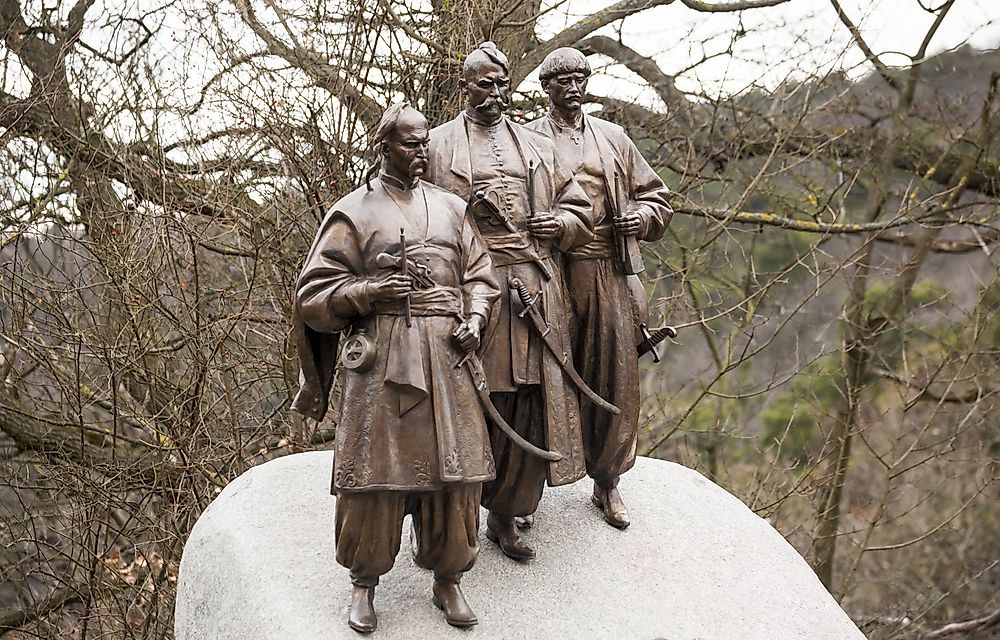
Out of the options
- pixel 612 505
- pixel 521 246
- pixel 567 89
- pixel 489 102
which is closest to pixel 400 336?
pixel 521 246

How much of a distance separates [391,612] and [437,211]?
176cm

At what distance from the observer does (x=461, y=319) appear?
4.88m

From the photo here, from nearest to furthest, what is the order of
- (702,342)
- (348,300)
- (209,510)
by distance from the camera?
(348,300), (209,510), (702,342)

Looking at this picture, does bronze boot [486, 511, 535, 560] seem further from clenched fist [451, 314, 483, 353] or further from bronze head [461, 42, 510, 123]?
bronze head [461, 42, 510, 123]

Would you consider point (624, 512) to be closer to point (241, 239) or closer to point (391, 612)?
point (391, 612)

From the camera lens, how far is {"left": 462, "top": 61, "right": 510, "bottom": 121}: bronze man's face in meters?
5.34

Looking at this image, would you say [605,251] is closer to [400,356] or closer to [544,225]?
[544,225]

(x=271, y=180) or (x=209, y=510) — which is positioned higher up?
(x=271, y=180)

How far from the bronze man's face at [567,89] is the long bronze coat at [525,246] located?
25cm

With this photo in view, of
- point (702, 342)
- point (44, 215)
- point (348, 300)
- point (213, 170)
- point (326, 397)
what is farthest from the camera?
point (702, 342)

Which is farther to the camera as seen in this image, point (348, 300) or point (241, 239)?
point (241, 239)

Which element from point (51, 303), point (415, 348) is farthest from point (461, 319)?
point (51, 303)

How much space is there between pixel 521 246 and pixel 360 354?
1.07 metres

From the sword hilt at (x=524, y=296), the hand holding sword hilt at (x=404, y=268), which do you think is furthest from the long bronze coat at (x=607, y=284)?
the hand holding sword hilt at (x=404, y=268)
